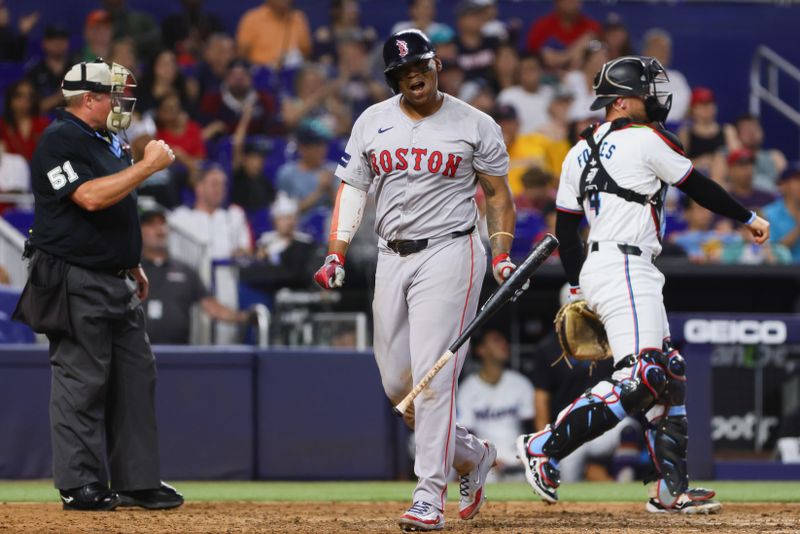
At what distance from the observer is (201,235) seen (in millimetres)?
11617

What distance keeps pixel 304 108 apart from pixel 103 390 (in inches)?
302

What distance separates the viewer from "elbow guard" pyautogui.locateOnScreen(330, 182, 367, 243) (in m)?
5.52

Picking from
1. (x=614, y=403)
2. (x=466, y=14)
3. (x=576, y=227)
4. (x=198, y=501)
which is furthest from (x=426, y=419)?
(x=466, y=14)

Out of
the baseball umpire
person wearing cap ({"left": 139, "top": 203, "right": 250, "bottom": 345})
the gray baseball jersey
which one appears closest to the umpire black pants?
the baseball umpire

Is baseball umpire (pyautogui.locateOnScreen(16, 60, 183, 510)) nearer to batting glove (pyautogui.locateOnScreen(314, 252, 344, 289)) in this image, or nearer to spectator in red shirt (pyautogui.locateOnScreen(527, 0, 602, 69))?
batting glove (pyautogui.locateOnScreen(314, 252, 344, 289))

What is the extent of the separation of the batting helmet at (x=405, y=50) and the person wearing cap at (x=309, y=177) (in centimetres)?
691

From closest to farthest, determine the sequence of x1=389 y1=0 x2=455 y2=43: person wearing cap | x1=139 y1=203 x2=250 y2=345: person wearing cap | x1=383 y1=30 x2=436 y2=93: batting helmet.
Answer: x1=383 y1=30 x2=436 y2=93: batting helmet, x1=139 y1=203 x2=250 y2=345: person wearing cap, x1=389 y1=0 x2=455 y2=43: person wearing cap

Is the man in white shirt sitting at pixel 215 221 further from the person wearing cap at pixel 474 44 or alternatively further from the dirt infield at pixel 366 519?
the dirt infield at pixel 366 519

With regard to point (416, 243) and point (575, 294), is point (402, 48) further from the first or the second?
point (575, 294)

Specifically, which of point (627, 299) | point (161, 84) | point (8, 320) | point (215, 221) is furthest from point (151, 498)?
point (161, 84)

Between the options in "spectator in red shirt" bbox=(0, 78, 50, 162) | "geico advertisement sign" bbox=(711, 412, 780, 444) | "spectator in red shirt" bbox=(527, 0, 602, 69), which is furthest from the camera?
"spectator in red shirt" bbox=(527, 0, 602, 69)

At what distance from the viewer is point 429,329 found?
524 centimetres

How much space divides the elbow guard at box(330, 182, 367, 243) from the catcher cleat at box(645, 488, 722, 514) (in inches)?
79.4

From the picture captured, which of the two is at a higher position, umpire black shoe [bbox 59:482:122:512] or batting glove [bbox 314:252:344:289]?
batting glove [bbox 314:252:344:289]
